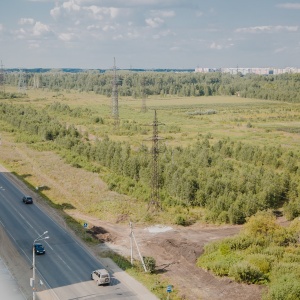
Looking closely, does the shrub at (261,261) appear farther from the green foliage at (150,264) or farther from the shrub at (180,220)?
the shrub at (180,220)

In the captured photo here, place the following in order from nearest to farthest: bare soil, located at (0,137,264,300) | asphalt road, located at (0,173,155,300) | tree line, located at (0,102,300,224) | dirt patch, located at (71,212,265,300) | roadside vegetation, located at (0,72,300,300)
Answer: asphalt road, located at (0,173,155,300), dirt patch, located at (71,212,265,300), bare soil, located at (0,137,264,300), roadside vegetation, located at (0,72,300,300), tree line, located at (0,102,300,224)

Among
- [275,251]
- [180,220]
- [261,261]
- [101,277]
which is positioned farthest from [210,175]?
[101,277]

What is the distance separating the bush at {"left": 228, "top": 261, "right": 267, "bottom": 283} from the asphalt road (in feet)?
28.8

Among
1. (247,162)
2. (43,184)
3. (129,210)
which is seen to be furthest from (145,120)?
(129,210)

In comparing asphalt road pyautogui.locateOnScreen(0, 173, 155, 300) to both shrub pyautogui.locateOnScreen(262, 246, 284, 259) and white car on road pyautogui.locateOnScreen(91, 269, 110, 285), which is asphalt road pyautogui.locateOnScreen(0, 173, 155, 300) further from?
shrub pyautogui.locateOnScreen(262, 246, 284, 259)

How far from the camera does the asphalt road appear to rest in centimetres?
3762

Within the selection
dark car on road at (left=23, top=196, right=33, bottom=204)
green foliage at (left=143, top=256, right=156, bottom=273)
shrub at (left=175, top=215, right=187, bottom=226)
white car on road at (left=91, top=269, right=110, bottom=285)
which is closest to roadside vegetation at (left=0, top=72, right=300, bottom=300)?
shrub at (left=175, top=215, right=187, bottom=226)

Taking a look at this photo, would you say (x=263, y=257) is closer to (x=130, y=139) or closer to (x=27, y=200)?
(x=27, y=200)

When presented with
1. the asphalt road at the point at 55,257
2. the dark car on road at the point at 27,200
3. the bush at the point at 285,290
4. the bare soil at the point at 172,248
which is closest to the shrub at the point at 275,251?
the bare soil at the point at 172,248

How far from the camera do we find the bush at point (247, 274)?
39156 millimetres

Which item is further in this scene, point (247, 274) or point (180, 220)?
point (180, 220)

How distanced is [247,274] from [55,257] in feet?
60.1

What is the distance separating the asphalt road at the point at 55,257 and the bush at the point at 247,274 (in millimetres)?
8775

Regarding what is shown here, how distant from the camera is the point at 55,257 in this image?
4488 cm
